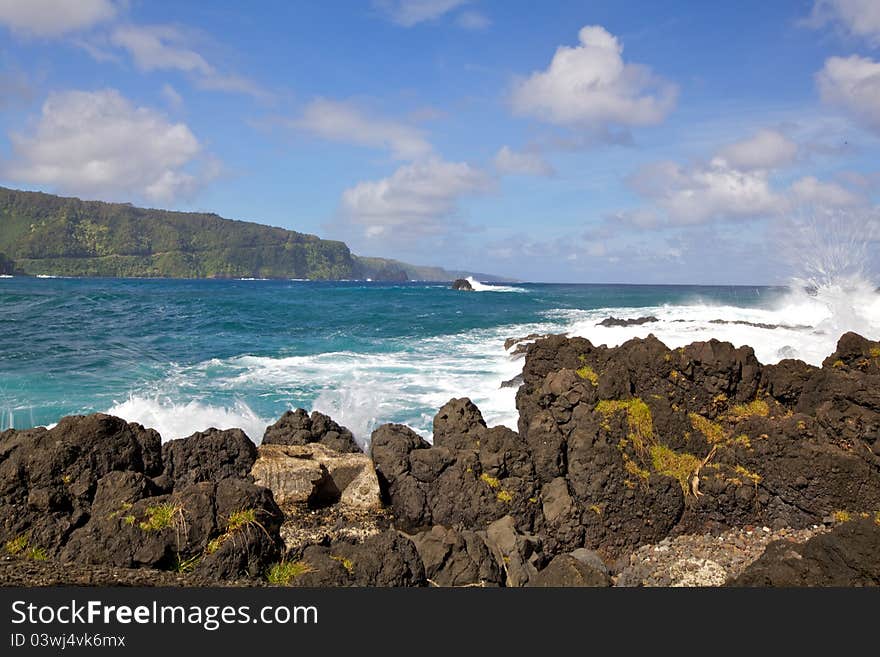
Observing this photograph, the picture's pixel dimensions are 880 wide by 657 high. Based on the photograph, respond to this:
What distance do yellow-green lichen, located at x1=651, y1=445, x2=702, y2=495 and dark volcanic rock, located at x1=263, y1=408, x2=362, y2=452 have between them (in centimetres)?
578

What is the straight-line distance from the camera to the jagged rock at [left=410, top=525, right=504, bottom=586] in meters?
6.39

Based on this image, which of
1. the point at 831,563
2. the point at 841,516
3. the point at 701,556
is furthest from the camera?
the point at 841,516

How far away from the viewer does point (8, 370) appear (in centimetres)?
2144

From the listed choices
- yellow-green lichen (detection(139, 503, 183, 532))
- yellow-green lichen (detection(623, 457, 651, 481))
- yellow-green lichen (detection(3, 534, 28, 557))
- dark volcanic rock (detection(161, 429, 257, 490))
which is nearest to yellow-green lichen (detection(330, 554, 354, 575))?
yellow-green lichen (detection(139, 503, 183, 532))

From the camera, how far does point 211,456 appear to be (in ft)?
29.8

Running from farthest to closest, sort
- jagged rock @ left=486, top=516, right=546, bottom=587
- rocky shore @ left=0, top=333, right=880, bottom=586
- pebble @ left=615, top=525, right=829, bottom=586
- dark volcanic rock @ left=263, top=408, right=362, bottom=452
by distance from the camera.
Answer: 1. dark volcanic rock @ left=263, top=408, right=362, bottom=452
2. pebble @ left=615, top=525, right=829, bottom=586
3. jagged rock @ left=486, top=516, right=546, bottom=587
4. rocky shore @ left=0, top=333, right=880, bottom=586

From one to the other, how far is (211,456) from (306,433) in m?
2.63

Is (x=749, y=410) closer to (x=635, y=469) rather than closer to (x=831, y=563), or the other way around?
(x=635, y=469)

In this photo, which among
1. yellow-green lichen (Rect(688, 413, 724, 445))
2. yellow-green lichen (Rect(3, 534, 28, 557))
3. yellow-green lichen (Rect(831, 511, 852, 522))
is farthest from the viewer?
yellow-green lichen (Rect(688, 413, 724, 445))

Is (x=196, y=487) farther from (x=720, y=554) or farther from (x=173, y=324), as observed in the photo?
(x=173, y=324)

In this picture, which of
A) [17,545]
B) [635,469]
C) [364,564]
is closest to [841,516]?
[635,469]

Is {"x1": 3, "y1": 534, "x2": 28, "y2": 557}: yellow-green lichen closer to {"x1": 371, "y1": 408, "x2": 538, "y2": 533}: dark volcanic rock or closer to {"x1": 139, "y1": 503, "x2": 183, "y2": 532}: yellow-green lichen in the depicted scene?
{"x1": 139, "y1": 503, "x2": 183, "y2": 532}: yellow-green lichen

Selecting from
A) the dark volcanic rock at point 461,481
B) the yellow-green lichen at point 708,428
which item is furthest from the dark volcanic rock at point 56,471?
the yellow-green lichen at point 708,428

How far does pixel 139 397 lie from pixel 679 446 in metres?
15.9
